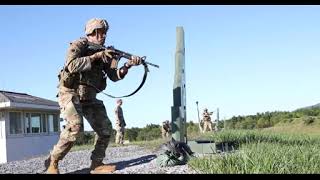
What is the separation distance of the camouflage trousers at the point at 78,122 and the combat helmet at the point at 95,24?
78 centimetres

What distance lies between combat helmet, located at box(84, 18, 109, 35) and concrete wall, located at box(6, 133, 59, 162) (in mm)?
18532

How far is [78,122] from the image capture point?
233 inches

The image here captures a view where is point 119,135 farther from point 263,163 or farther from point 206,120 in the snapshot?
point 263,163

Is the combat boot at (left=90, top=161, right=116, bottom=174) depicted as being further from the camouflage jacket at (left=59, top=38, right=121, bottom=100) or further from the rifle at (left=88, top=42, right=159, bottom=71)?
the rifle at (left=88, top=42, right=159, bottom=71)

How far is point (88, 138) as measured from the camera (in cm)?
2186

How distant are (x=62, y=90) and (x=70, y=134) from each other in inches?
21.8

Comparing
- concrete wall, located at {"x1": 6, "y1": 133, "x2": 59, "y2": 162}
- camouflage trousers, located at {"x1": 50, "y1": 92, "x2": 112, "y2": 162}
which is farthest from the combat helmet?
concrete wall, located at {"x1": 6, "y1": 133, "x2": 59, "y2": 162}

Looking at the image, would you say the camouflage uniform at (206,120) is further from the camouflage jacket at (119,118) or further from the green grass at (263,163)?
Result: the green grass at (263,163)

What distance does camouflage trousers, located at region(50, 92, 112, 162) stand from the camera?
19.3ft

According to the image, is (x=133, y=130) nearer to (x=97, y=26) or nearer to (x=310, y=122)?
(x=310, y=122)

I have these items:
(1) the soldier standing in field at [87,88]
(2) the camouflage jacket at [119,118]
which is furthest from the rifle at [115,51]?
(2) the camouflage jacket at [119,118]

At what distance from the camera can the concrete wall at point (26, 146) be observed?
2448cm

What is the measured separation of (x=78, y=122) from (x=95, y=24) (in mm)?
1143

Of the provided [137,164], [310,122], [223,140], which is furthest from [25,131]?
[137,164]
